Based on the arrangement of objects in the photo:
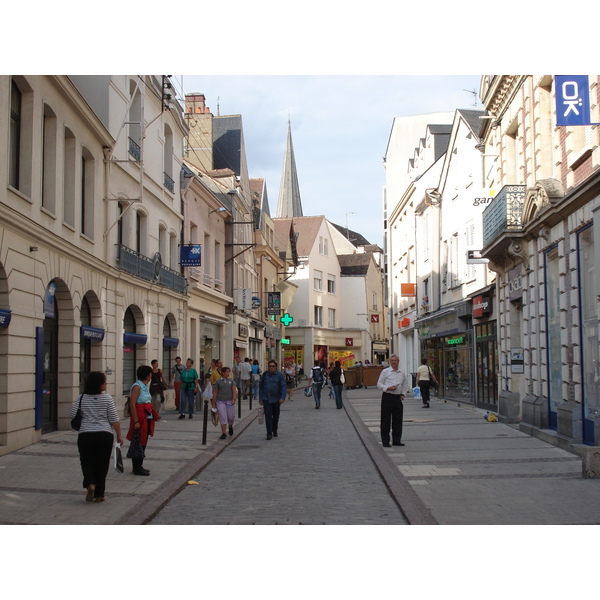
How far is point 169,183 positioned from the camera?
26.6m

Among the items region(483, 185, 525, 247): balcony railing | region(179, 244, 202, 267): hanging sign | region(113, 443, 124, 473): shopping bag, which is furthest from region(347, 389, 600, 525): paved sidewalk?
region(179, 244, 202, 267): hanging sign

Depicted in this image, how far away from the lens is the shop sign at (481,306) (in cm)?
2281

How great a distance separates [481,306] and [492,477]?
13.4m

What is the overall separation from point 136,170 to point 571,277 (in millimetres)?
13431

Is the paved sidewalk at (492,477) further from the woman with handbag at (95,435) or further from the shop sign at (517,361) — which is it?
the woman with handbag at (95,435)

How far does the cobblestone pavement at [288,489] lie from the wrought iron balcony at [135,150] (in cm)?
983

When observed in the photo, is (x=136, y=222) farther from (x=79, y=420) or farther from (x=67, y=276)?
(x=79, y=420)

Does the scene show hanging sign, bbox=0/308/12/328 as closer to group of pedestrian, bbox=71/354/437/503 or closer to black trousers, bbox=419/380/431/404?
group of pedestrian, bbox=71/354/437/503

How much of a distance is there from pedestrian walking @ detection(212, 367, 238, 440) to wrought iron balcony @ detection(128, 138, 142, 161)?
8.70m

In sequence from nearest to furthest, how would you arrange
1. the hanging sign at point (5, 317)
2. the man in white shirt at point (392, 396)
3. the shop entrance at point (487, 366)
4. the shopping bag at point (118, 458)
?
the shopping bag at point (118, 458)
the hanging sign at point (5, 317)
the man in white shirt at point (392, 396)
the shop entrance at point (487, 366)

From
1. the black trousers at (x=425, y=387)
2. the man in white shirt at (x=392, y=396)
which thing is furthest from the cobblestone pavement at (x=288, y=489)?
the black trousers at (x=425, y=387)

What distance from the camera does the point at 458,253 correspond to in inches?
1125

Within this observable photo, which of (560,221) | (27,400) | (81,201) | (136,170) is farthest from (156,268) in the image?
(560,221)

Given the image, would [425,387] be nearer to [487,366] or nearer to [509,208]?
[487,366]
